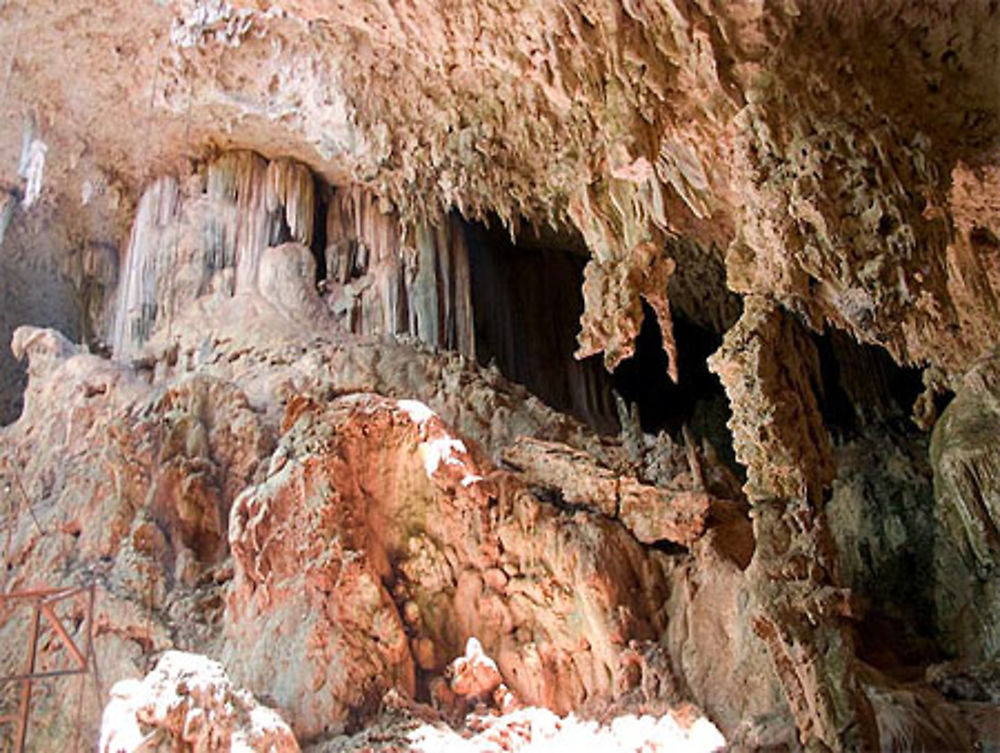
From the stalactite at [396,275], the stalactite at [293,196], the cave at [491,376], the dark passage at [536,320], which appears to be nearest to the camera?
the cave at [491,376]

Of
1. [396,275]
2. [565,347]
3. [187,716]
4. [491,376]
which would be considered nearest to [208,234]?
[396,275]

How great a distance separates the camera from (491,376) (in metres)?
11.2

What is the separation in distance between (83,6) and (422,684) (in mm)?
8613

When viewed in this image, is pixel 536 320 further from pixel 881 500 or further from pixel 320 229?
pixel 881 500

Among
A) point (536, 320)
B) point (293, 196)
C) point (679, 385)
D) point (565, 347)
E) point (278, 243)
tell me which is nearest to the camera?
point (278, 243)

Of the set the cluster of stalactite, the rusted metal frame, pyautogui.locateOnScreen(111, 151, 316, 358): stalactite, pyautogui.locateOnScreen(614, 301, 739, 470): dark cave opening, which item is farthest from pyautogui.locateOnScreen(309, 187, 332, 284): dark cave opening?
the rusted metal frame

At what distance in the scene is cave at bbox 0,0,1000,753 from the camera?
6.06 meters

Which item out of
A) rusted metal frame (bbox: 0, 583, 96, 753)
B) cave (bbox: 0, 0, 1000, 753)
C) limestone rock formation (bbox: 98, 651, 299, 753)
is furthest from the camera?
limestone rock formation (bbox: 98, 651, 299, 753)

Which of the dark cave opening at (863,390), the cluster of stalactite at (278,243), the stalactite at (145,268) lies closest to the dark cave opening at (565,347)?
the cluster of stalactite at (278,243)

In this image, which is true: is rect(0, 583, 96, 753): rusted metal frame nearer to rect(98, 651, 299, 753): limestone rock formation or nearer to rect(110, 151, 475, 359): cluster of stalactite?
rect(98, 651, 299, 753): limestone rock formation

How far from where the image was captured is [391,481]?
9.51 m

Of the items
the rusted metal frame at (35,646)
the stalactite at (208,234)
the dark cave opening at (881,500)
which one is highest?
the stalactite at (208,234)

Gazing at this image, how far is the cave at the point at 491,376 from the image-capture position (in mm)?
6059

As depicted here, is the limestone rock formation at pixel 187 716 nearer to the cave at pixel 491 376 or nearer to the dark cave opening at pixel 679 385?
the cave at pixel 491 376
